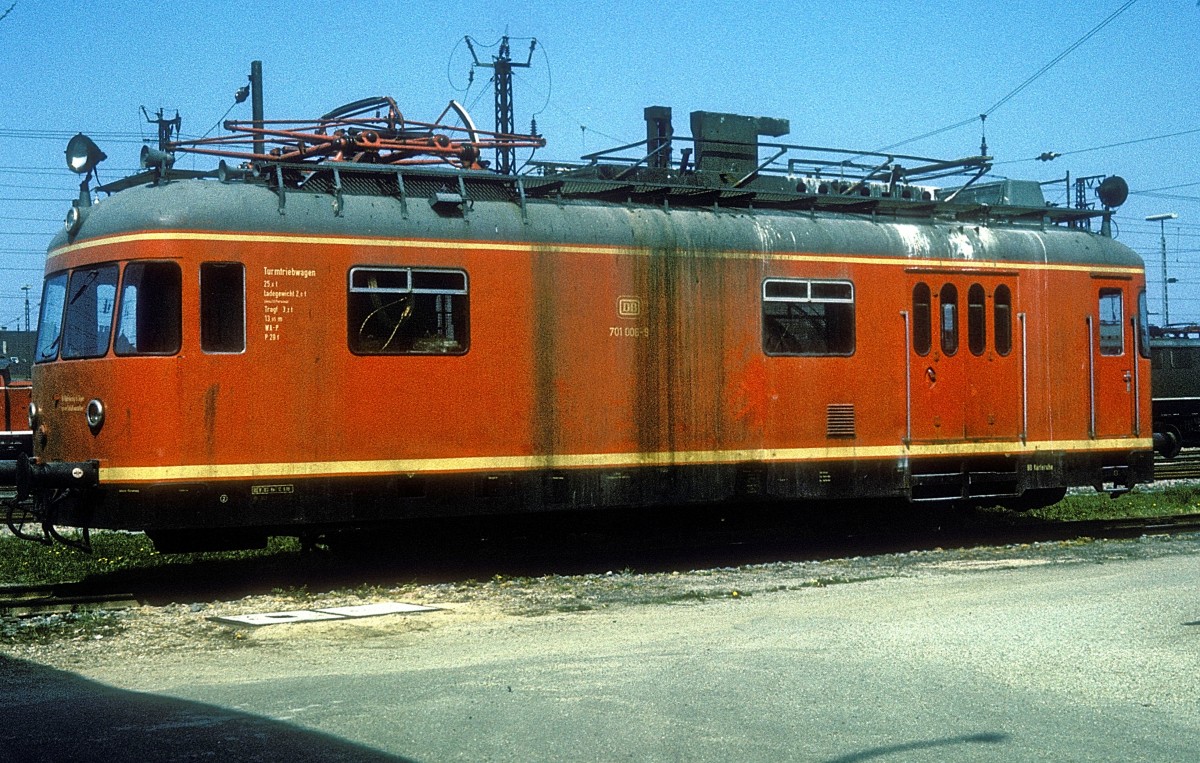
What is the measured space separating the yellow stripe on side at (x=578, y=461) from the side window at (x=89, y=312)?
1.18m

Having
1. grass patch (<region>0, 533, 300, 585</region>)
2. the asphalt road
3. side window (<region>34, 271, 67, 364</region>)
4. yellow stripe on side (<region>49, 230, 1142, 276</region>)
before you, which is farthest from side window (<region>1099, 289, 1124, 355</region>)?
side window (<region>34, 271, 67, 364</region>)

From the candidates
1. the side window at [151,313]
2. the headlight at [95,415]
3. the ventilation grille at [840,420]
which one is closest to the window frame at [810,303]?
the ventilation grille at [840,420]

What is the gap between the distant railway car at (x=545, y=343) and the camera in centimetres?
1133

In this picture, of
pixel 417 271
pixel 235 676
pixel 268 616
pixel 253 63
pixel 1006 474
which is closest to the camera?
pixel 235 676

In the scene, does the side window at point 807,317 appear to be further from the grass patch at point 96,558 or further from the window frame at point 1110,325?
the grass patch at point 96,558

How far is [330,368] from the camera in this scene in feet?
38.3

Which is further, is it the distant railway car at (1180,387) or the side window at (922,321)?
the distant railway car at (1180,387)

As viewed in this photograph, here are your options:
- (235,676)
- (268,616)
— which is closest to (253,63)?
(268,616)

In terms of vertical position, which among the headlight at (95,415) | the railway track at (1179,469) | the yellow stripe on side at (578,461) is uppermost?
the headlight at (95,415)

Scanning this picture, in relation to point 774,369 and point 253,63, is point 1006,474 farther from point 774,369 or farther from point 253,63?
point 253,63

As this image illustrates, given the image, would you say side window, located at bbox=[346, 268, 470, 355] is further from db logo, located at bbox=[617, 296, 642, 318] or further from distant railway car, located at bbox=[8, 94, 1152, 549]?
db logo, located at bbox=[617, 296, 642, 318]

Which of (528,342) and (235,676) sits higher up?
(528,342)

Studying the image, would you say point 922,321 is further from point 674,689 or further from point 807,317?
point 674,689

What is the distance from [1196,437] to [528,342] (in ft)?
90.7
